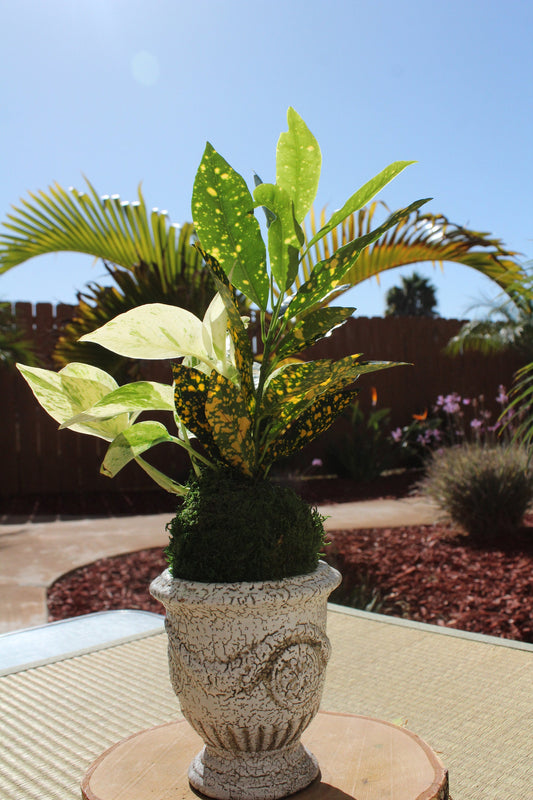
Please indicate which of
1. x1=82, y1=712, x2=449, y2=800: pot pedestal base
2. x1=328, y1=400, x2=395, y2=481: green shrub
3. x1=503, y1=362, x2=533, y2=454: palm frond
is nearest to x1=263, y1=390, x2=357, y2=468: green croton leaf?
x1=82, y1=712, x2=449, y2=800: pot pedestal base

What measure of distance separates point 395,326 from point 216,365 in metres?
9.14

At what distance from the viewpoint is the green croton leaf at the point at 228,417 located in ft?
3.63

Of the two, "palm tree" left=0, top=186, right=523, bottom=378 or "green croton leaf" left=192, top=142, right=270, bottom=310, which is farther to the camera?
"palm tree" left=0, top=186, right=523, bottom=378

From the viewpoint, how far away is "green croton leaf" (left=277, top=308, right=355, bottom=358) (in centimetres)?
117

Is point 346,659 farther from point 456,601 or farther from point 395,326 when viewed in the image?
point 395,326

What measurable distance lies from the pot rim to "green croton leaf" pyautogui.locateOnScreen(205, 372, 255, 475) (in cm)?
21

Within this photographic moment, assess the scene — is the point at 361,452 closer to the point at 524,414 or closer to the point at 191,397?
the point at 524,414

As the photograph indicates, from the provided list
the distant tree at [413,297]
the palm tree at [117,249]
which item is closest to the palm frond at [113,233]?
the palm tree at [117,249]

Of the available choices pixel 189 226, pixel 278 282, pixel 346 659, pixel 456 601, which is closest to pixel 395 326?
pixel 189 226

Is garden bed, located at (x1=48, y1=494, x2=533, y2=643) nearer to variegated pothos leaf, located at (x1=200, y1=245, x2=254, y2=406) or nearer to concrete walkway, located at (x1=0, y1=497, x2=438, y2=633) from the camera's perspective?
concrete walkway, located at (x1=0, y1=497, x2=438, y2=633)

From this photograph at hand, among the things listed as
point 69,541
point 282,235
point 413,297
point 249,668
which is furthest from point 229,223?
point 413,297

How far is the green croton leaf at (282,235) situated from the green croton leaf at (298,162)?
0.04m

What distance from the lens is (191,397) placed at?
3.85ft

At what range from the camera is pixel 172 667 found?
47.4 inches
